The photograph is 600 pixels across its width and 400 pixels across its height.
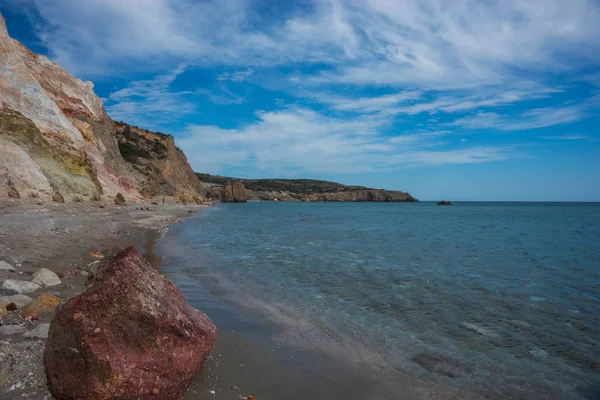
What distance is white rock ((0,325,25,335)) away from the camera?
4763mm

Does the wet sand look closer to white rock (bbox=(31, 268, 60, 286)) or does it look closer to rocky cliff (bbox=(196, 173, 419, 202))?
white rock (bbox=(31, 268, 60, 286))

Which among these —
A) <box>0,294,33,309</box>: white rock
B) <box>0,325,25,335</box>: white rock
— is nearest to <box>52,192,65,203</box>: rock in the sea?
<box>0,294,33,309</box>: white rock

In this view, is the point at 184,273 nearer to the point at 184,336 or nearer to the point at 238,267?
the point at 238,267

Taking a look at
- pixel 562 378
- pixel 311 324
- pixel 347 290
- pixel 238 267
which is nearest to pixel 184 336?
pixel 311 324

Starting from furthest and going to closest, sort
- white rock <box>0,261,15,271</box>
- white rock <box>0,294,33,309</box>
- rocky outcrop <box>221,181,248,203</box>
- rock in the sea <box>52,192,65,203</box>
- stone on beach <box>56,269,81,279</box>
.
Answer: rocky outcrop <box>221,181,248,203</box> → rock in the sea <box>52,192,65,203</box> → stone on beach <box>56,269,81,279</box> → white rock <box>0,261,15,271</box> → white rock <box>0,294,33,309</box>

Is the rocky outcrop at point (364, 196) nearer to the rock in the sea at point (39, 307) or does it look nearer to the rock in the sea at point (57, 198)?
the rock in the sea at point (57, 198)

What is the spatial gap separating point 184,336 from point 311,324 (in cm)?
360

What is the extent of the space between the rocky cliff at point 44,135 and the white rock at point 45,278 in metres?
18.8

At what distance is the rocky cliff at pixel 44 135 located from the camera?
23938 mm

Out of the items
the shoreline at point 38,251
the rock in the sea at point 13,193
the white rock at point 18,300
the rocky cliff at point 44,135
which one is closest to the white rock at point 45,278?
the shoreline at point 38,251

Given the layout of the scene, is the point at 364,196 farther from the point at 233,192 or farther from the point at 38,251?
the point at 38,251

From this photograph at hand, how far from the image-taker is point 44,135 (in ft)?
99.2

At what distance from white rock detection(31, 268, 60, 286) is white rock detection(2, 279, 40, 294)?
1.20 ft

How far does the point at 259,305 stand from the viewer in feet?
27.1
